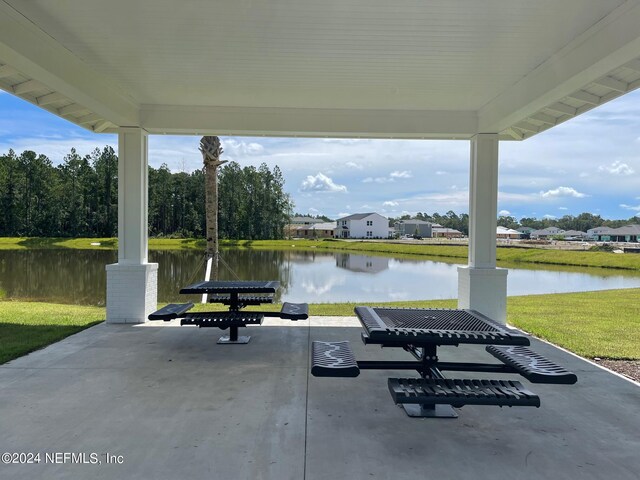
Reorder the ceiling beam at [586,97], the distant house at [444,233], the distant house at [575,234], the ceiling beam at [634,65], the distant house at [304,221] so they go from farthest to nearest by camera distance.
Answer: the distant house at [304,221] < the distant house at [575,234] < the distant house at [444,233] < the ceiling beam at [586,97] < the ceiling beam at [634,65]

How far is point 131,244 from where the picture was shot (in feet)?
21.9

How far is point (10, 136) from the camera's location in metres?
49.9

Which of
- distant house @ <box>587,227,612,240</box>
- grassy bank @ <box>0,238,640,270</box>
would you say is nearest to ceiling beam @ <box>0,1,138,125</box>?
grassy bank @ <box>0,238,640,270</box>

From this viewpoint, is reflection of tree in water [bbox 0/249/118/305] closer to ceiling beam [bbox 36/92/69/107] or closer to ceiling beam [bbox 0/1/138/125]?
ceiling beam [bbox 36/92/69/107]

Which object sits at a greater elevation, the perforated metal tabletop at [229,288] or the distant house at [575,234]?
the distant house at [575,234]

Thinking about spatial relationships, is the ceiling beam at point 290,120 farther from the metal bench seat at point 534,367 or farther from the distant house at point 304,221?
the distant house at point 304,221

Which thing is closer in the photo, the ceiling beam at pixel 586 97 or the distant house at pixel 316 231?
the ceiling beam at pixel 586 97

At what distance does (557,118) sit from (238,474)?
5.95m

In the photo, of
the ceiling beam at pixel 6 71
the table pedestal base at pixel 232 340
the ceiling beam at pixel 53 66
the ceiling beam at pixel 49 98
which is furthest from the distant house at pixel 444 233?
the ceiling beam at pixel 6 71

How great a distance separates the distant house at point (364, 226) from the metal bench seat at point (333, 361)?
236 ft

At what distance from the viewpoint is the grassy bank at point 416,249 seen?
30.8 metres

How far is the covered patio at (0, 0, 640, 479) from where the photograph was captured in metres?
2.73

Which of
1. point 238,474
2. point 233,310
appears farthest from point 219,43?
point 238,474

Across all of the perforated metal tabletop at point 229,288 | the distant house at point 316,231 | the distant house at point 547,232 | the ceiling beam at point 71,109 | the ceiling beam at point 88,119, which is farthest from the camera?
the distant house at point 547,232
